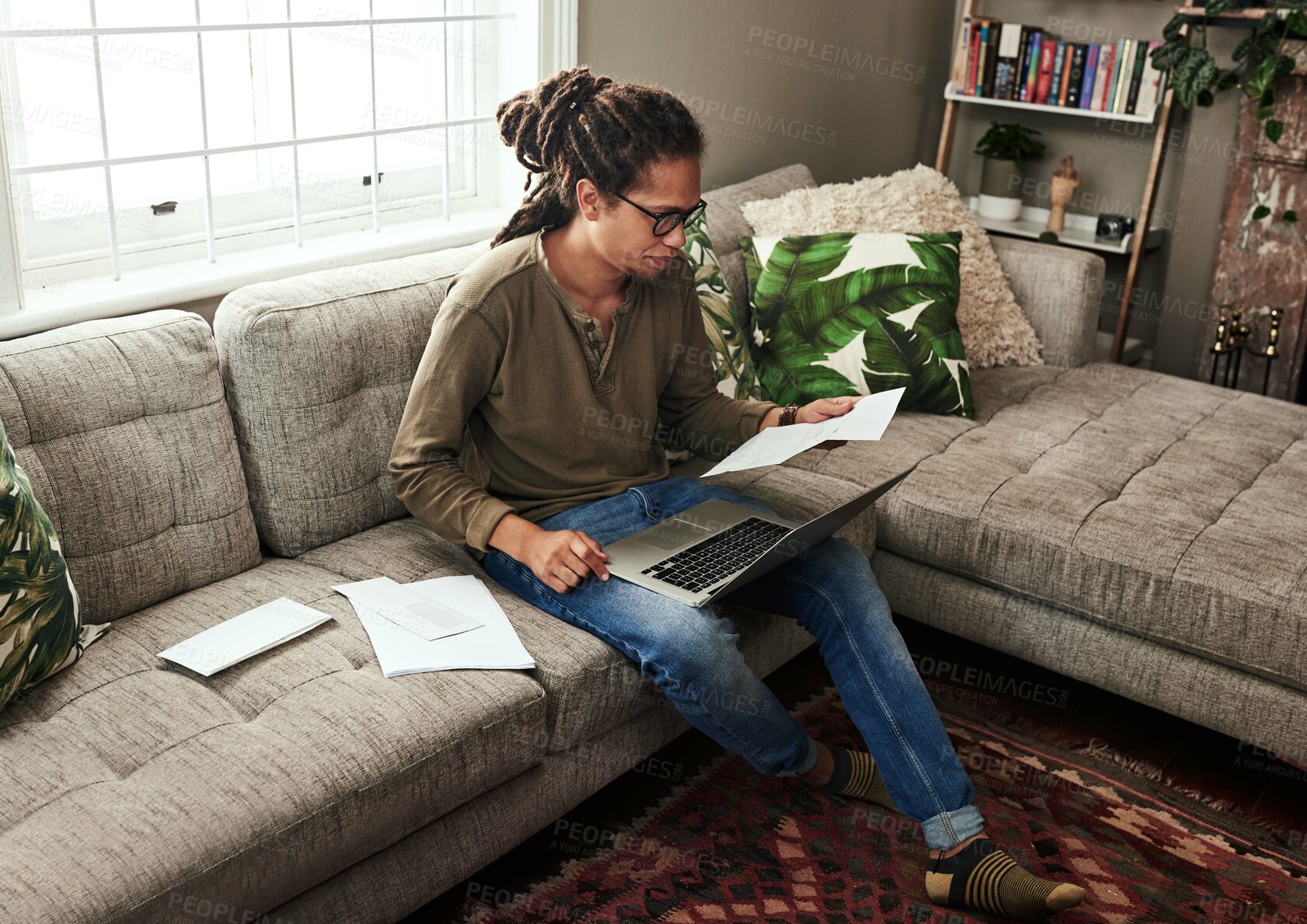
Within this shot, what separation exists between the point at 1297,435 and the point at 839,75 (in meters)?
1.84

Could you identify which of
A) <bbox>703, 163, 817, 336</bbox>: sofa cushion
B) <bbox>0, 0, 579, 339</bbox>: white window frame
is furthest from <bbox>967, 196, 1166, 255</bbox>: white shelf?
<bbox>0, 0, 579, 339</bbox>: white window frame

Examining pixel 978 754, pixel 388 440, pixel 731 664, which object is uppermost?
pixel 388 440

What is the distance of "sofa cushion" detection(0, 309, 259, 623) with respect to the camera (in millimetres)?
1688

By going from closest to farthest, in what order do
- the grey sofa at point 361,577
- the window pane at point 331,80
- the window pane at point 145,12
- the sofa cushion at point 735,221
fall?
the grey sofa at point 361,577
the window pane at point 145,12
the window pane at point 331,80
the sofa cushion at point 735,221

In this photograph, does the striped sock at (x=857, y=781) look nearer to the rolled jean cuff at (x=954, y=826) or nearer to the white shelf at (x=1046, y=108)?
the rolled jean cuff at (x=954, y=826)

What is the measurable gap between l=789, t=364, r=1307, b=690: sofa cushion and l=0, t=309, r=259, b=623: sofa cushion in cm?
118

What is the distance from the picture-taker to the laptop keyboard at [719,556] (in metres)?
1.79

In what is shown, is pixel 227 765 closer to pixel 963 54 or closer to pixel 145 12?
pixel 145 12

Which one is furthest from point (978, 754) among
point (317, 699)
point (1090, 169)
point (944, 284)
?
point (1090, 169)

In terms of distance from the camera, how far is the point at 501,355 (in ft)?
6.04

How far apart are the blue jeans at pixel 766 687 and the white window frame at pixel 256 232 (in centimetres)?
82

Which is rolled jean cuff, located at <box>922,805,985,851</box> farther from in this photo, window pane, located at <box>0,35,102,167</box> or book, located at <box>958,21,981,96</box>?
book, located at <box>958,21,981,96</box>

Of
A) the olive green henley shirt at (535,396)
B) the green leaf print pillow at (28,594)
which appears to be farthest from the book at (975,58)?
the green leaf print pillow at (28,594)

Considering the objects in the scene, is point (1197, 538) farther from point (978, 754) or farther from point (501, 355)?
point (501, 355)
